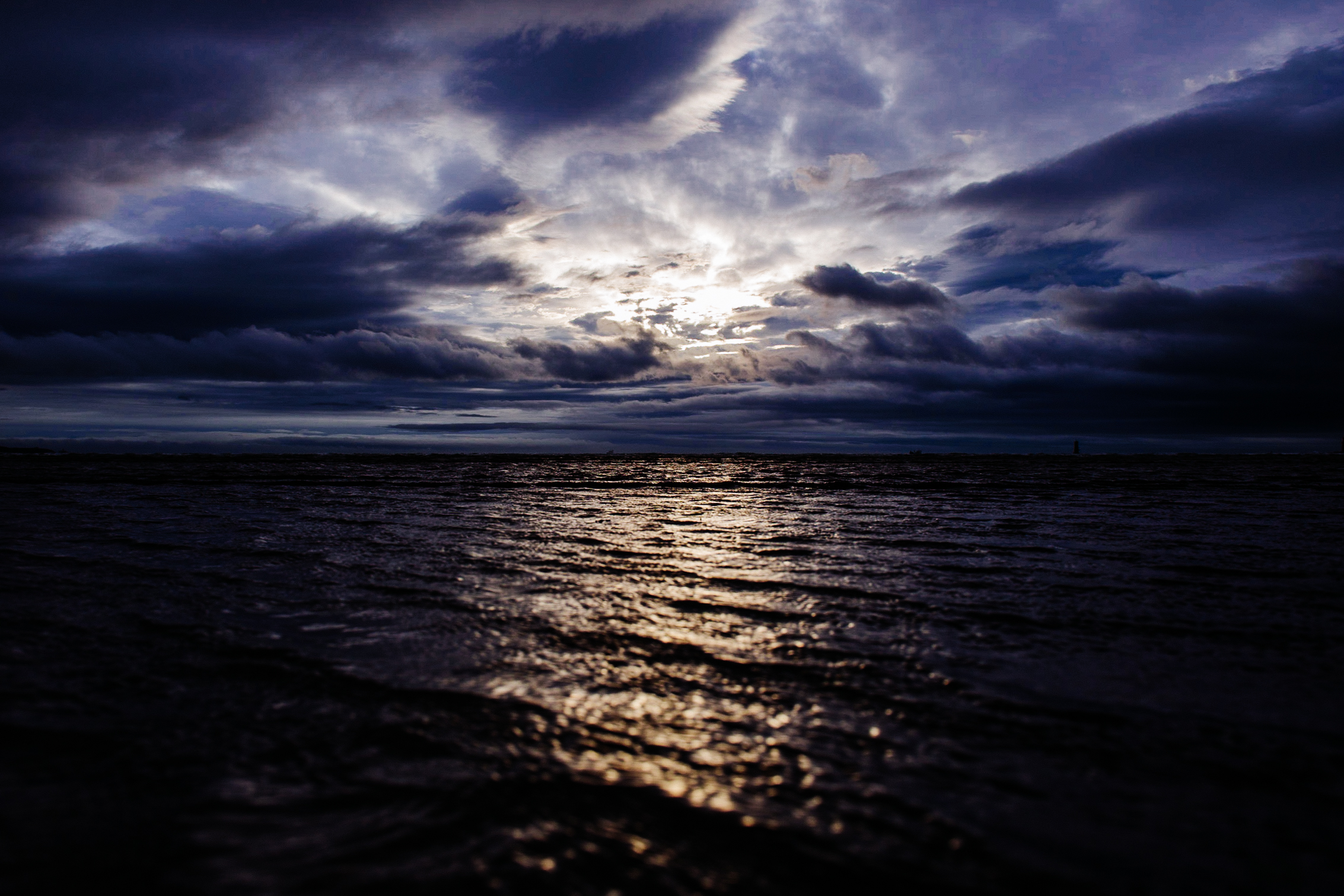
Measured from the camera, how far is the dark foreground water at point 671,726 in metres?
3.31

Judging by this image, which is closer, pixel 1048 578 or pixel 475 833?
pixel 475 833

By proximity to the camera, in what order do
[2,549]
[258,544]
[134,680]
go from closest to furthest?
[134,680]
[2,549]
[258,544]

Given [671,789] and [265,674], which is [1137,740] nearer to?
[671,789]

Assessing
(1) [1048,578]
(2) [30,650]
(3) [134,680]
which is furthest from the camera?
(1) [1048,578]

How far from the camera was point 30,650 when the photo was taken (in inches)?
265

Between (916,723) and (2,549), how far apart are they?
18.0 m

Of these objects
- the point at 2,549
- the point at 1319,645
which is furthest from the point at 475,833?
the point at 2,549

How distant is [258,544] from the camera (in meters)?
14.4

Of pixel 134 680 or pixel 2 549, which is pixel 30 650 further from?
pixel 2 549

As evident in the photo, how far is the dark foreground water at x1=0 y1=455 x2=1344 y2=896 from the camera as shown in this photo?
10.9 feet

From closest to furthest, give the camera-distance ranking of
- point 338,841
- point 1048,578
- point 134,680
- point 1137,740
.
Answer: point 338,841 < point 1137,740 < point 134,680 < point 1048,578

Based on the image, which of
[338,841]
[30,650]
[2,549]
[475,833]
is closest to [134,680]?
[30,650]

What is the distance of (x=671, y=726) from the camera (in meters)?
4.91

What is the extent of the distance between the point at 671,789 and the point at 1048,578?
30.7 feet
